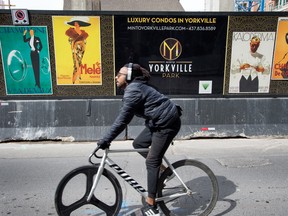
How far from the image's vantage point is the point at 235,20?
6465mm

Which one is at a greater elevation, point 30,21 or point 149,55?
point 30,21

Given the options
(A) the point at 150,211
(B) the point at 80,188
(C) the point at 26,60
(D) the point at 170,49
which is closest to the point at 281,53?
(D) the point at 170,49

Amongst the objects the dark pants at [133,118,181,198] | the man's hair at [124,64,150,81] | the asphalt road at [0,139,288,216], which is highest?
the man's hair at [124,64,150,81]

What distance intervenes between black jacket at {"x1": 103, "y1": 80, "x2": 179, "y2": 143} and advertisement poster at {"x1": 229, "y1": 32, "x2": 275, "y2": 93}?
4112 mm

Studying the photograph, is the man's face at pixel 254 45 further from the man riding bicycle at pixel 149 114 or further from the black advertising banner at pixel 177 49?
the man riding bicycle at pixel 149 114

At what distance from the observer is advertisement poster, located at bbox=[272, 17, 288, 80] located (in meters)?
6.56

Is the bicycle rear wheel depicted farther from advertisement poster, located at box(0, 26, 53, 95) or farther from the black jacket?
advertisement poster, located at box(0, 26, 53, 95)

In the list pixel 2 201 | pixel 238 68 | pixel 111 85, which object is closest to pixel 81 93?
pixel 111 85

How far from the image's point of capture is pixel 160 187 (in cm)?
319

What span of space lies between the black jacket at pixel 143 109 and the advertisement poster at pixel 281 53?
4668 millimetres

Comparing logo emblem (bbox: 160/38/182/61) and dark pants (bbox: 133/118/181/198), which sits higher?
logo emblem (bbox: 160/38/182/61)

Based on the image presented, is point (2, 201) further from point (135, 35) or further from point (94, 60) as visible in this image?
point (135, 35)

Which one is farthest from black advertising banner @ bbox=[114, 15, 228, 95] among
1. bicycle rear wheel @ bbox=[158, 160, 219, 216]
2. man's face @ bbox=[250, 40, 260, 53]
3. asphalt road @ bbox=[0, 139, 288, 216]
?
bicycle rear wheel @ bbox=[158, 160, 219, 216]

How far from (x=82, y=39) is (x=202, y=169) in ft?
14.3
